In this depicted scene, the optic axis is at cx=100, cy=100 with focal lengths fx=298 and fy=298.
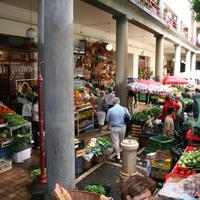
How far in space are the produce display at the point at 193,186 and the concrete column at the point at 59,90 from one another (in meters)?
2.08

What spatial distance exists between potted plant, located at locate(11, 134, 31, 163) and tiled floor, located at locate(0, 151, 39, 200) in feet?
0.68

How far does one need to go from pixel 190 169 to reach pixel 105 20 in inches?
488

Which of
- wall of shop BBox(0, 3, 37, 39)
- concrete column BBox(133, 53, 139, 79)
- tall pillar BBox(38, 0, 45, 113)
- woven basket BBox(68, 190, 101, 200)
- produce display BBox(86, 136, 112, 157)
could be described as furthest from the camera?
concrete column BBox(133, 53, 139, 79)

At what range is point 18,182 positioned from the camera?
7.42 m

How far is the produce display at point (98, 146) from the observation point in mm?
8500

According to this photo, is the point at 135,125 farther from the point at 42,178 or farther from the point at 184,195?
the point at 184,195

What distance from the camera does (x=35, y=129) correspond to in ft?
34.1

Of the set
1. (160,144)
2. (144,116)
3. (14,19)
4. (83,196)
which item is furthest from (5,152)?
(14,19)

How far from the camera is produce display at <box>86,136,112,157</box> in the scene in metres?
8.50

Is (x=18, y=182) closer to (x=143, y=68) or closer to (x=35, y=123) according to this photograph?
(x=35, y=123)

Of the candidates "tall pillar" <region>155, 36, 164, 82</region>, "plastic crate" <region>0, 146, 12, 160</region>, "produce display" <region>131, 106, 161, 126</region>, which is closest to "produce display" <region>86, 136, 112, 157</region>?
"plastic crate" <region>0, 146, 12, 160</region>

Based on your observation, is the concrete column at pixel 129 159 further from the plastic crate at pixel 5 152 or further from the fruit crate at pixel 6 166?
the plastic crate at pixel 5 152

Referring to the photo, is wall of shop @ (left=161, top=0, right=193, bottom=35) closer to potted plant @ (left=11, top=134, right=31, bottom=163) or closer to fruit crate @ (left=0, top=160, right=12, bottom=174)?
potted plant @ (left=11, top=134, right=31, bottom=163)

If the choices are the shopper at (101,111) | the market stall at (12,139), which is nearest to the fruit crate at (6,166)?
the market stall at (12,139)
